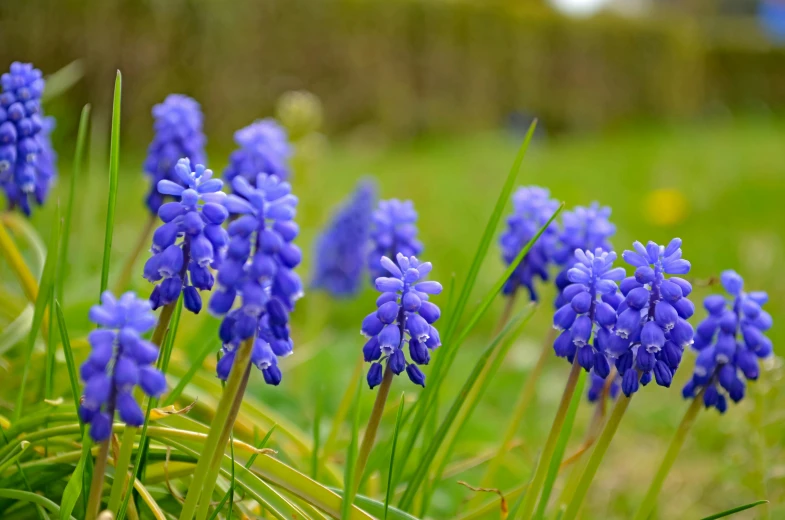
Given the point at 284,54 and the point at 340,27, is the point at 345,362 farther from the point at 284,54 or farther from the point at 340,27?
the point at 340,27

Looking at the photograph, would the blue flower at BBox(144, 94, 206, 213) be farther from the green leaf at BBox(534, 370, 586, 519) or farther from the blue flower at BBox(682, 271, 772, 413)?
the blue flower at BBox(682, 271, 772, 413)

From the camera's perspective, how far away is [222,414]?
1174 mm

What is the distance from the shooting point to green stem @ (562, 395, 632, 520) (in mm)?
1404

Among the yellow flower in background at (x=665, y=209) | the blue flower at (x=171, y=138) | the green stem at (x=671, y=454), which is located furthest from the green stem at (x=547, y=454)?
the yellow flower in background at (x=665, y=209)

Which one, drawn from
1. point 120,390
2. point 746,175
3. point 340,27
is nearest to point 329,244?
point 120,390

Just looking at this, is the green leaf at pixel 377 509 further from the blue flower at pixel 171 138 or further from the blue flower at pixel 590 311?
the blue flower at pixel 171 138

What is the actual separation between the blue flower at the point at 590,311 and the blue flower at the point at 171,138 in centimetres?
110

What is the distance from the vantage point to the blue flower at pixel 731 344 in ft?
5.04

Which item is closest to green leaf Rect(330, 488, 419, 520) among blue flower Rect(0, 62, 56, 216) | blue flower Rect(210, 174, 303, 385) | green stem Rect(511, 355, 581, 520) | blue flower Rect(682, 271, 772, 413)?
green stem Rect(511, 355, 581, 520)

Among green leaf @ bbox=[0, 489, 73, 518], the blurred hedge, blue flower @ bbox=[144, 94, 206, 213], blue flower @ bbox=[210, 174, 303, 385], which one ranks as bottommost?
green leaf @ bbox=[0, 489, 73, 518]

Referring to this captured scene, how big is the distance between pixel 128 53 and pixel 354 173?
9.19 ft

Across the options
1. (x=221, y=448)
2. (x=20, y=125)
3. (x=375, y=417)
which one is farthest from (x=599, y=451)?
(x=20, y=125)

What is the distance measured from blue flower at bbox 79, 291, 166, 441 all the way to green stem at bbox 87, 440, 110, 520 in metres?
0.12

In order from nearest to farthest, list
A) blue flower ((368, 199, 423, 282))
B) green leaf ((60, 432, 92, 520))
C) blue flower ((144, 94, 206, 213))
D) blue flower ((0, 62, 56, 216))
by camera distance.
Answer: green leaf ((60, 432, 92, 520)), blue flower ((0, 62, 56, 216)), blue flower ((368, 199, 423, 282)), blue flower ((144, 94, 206, 213))
